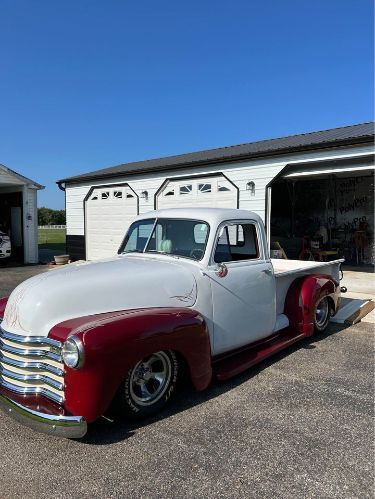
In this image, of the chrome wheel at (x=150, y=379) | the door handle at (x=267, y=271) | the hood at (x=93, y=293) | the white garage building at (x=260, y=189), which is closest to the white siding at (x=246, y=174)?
the white garage building at (x=260, y=189)

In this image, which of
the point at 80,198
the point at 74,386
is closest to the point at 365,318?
the point at 74,386

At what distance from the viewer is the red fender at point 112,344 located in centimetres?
278

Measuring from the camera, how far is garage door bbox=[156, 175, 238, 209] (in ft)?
39.5

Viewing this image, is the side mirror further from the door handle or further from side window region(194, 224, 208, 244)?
the door handle

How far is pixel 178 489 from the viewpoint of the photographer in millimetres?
2482

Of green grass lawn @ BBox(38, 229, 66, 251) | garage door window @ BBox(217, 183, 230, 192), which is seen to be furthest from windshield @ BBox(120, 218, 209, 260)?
green grass lawn @ BBox(38, 229, 66, 251)

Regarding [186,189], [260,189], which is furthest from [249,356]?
[186,189]

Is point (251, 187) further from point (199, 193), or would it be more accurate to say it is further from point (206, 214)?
point (206, 214)

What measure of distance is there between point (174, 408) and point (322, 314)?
10.2ft

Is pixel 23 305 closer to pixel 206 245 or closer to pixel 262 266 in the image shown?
pixel 206 245

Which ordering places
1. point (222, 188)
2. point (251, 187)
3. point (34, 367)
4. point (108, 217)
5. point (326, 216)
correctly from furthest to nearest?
point (108, 217), point (326, 216), point (222, 188), point (251, 187), point (34, 367)

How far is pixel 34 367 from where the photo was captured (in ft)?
9.79

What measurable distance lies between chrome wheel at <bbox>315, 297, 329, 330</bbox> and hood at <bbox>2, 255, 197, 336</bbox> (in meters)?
2.72

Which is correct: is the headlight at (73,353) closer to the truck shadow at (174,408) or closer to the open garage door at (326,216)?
the truck shadow at (174,408)
